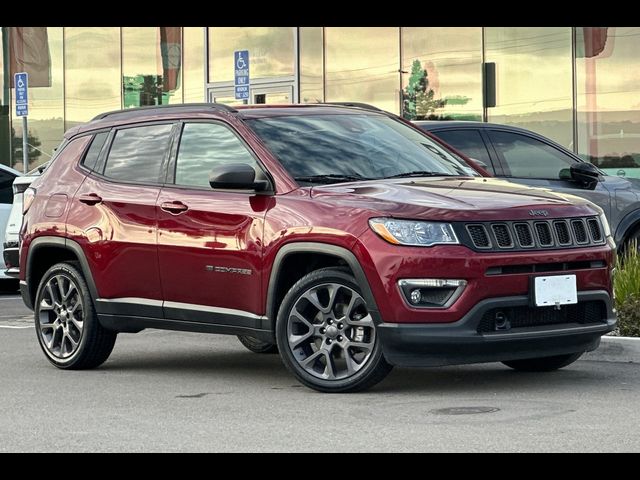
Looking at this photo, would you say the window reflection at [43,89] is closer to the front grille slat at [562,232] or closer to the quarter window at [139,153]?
the quarter window at [139,153]

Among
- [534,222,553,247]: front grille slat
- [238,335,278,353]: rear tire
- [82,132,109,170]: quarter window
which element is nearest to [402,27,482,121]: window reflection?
[238,335,278,353]: rear tire

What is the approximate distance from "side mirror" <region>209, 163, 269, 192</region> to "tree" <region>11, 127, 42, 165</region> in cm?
2886

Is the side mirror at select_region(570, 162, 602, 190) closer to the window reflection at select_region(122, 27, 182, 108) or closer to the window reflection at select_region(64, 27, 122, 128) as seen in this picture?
the window reflection at select_region(122, 27, 182, 108)

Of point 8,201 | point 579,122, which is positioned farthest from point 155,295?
point 579,122

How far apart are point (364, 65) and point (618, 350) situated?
794 inches

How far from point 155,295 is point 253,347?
172cm

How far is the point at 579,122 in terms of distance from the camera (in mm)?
27156

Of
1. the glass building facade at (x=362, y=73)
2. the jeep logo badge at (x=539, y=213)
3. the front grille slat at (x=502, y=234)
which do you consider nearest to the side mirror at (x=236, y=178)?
the front grille slat at (x=502, y=234)

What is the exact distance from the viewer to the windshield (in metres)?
9.45

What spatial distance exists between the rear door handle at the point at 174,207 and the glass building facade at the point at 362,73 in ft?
55.5

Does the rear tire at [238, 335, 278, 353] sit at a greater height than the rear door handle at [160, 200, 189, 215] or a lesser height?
lesser

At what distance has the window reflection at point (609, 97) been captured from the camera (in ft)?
86.5

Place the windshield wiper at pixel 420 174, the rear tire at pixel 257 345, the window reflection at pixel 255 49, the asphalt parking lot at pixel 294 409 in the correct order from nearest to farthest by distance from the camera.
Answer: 1. the asphalt parking lot at pixel 294 409
2. the windshield wiper at pixel 420 174
3. the rear tire at pixel 257 345
4. the window reflection at pixel 255 49
